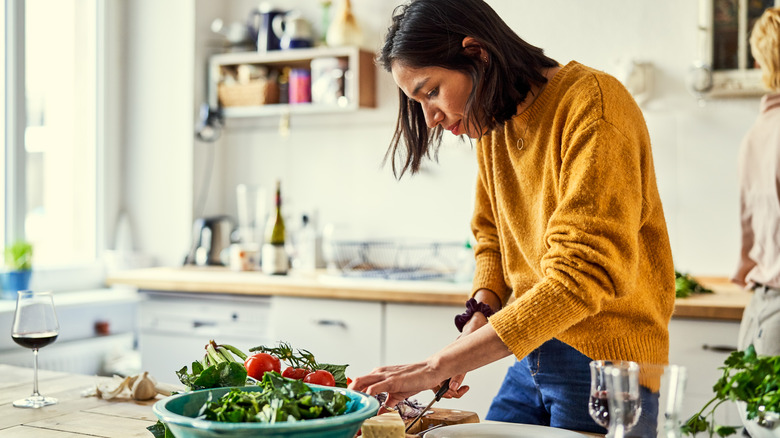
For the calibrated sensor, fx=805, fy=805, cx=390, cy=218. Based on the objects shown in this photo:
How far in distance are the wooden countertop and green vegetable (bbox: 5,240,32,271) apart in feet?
1.04

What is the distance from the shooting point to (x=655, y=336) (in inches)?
53.7

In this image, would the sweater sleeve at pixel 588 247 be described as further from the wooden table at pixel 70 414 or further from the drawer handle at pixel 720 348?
the drawer handle at pixel 720 348

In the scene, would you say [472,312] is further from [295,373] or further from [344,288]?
[344,288]

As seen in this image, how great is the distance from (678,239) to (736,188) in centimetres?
26

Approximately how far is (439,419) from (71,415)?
63 centimetres

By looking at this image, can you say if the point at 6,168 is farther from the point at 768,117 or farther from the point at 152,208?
the point at 768,117

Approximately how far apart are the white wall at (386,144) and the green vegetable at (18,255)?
0.68 metres

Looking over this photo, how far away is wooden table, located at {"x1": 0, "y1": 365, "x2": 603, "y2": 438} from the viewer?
1263 mm

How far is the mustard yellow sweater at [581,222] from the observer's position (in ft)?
3.86

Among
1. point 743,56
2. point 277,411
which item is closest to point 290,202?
point 743,56

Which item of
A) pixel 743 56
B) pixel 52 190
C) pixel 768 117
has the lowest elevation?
pixel 52 190

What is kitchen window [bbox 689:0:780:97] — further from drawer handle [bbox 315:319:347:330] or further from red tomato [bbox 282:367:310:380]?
red tomato [bbox 282:367:310:380]

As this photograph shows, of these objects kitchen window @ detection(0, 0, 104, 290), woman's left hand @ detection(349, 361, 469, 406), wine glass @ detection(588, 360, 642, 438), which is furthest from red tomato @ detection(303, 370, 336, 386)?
kitchen window @ detection(0, 0, 104, 290)

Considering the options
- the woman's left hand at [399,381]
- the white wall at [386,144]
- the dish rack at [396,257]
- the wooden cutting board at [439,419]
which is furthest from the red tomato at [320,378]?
the white wall at [386,144]
